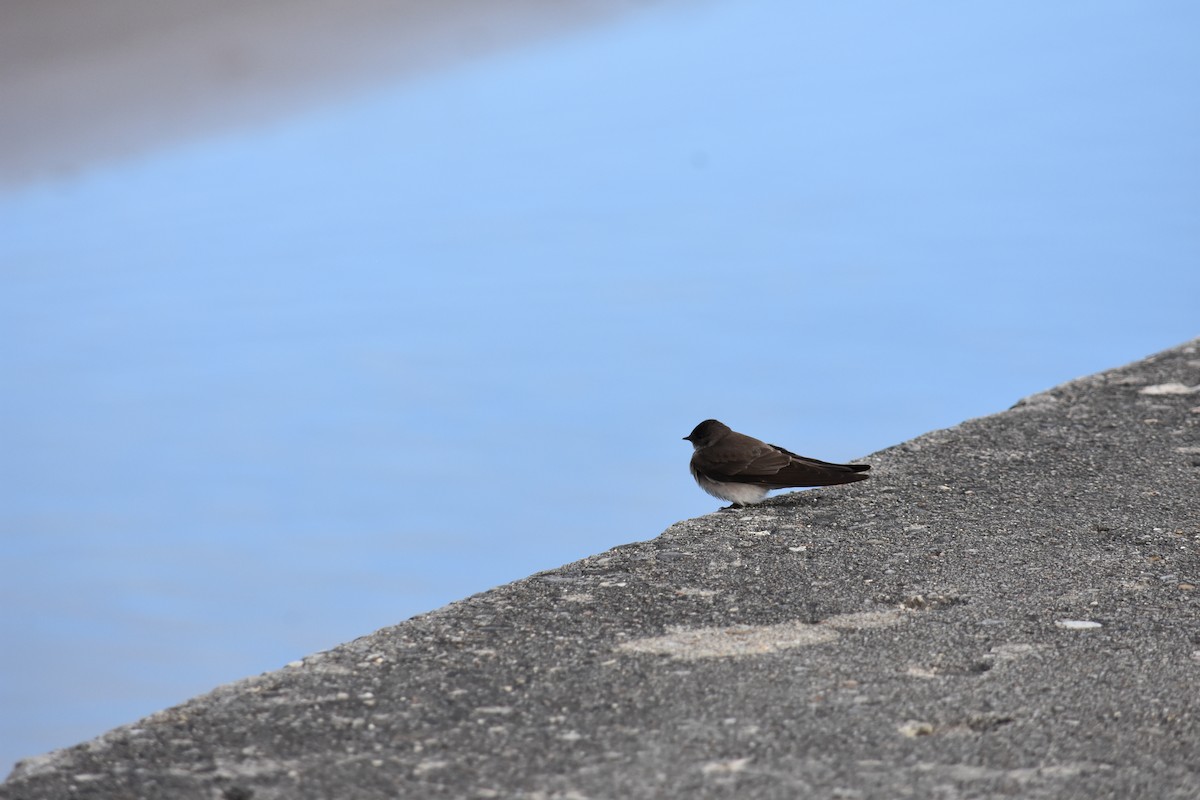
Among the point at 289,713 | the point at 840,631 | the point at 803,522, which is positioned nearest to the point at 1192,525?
the point at 803,522

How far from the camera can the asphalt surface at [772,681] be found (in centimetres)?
226

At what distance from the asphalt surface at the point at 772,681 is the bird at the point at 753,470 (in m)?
0.12

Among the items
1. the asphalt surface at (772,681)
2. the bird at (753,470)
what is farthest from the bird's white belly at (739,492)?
the asphalt surface at (772,681)

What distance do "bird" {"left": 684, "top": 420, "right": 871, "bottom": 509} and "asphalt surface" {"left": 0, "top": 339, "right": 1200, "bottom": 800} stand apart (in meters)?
0.12

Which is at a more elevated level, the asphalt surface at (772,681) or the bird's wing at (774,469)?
the bird's wing at (774,469)

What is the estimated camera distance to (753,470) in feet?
13.5

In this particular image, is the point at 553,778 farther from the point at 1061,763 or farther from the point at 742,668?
the point at 1061,763

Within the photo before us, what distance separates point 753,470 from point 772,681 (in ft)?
4.87

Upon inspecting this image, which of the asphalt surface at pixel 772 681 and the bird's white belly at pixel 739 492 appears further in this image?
the bird's white belly at pixel 739 492

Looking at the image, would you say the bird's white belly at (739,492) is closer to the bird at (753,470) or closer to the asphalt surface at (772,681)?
the bird at (753,470)

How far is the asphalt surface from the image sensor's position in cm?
226

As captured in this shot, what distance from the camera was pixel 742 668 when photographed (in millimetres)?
2752

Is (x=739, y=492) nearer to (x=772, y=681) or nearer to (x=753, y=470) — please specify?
(x=753, y=470)

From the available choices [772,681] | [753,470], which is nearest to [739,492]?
[753,470]
